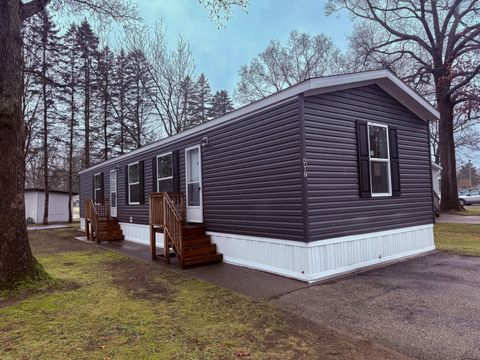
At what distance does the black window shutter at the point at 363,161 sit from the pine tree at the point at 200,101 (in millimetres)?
17821

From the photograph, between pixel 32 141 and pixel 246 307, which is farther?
pixel 32 141

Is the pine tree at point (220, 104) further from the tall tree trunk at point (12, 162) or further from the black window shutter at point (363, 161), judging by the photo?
the tall tree trunk at point (12, 162)

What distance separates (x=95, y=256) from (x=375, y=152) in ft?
22.5

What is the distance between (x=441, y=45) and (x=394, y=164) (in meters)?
14.3

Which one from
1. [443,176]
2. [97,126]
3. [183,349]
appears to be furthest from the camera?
[97,126]

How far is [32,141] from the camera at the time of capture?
20.0 meters

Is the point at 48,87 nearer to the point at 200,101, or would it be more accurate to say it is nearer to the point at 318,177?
the point at 200,101

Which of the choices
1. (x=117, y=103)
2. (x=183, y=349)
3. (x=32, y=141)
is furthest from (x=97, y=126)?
(x=183, y=349)

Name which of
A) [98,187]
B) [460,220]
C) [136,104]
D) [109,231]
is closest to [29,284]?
[109,231]

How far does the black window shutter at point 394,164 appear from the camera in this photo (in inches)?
252

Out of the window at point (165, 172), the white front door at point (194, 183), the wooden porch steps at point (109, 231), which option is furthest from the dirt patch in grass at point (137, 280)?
the wooden porch steps at point (109, 231)

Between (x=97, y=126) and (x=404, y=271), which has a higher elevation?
(x=97, y=126)

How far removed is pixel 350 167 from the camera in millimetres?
5738

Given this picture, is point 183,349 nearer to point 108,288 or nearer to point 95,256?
Result: point 108,288
